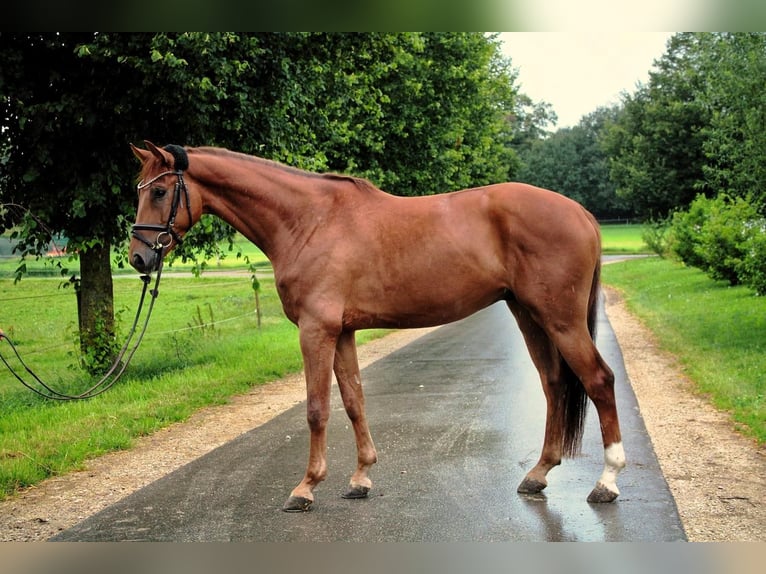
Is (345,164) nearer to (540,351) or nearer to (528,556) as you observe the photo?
(540,351)

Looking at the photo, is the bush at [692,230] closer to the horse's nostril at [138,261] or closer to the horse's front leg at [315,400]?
the horse's front leg at [315,400]

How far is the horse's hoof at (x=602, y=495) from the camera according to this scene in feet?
18.4

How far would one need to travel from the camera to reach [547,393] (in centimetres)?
617

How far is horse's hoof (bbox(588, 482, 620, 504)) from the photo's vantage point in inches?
221

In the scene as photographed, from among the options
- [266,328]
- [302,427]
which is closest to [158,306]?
[266,328]

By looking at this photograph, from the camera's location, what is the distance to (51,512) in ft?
18.9

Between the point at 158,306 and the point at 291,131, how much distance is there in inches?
434

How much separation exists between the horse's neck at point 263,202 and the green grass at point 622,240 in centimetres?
4343

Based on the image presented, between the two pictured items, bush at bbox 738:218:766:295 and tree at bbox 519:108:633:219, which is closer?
bush at bbox 738:218:766:295

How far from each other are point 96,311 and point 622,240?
45638 mm

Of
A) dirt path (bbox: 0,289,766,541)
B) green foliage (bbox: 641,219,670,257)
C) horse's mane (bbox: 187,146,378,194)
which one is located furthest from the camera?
green foliage (bbox: 641,219,670,257)

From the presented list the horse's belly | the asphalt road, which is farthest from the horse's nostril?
the asphalt road

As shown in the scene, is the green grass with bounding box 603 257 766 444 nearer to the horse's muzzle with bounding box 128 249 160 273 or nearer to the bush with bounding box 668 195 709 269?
the bush with bounding box 668 195 709 269

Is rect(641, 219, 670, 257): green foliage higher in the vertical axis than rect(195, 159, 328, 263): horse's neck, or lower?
lower
